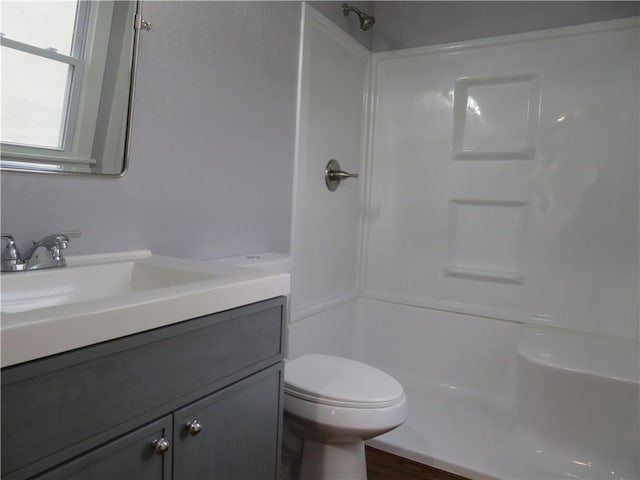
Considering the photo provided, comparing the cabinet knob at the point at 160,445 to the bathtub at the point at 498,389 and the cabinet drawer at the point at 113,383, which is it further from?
the bathtub at the point at 498,389

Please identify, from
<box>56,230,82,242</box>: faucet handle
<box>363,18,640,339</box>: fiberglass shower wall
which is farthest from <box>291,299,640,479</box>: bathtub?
<box>56,230,82,242</box>: faucet handle

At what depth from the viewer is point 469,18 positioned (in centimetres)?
230

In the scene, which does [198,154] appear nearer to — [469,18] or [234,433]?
[234,433]

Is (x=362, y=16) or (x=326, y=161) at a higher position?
(x=362, y=16)

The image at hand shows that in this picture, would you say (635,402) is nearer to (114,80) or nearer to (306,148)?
(306,148)

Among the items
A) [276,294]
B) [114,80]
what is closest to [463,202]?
[276,294]

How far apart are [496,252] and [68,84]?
1882 millimetres

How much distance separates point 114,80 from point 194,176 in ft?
1.21

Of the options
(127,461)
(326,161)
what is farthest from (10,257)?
(326,161)

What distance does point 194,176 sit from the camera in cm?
150

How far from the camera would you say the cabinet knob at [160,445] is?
2.69 feet

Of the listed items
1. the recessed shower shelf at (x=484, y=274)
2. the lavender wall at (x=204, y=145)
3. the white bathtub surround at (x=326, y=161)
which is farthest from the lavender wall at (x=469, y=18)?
the recessed shower shelf at (x=484, y=274)

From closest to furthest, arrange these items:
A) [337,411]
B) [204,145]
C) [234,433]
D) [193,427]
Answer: [193,427] → [234,433] → [337,411] → [204,145]

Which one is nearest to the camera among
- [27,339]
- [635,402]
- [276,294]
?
[27,339]
